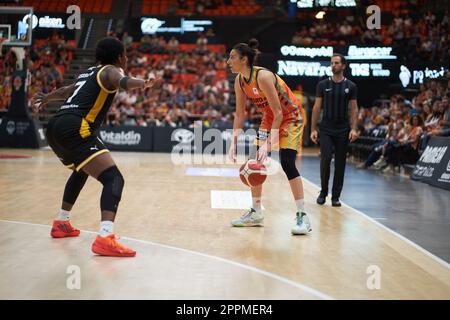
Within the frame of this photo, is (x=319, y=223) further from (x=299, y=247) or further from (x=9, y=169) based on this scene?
(x=9, y=169)

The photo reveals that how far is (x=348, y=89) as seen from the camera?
8.41 metres

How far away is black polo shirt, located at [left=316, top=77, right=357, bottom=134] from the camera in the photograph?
8.41 metres

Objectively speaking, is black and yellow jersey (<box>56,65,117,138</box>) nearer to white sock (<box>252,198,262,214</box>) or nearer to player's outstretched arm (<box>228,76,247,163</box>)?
player's outstretched arm (<box>228,76,247,163</box>)

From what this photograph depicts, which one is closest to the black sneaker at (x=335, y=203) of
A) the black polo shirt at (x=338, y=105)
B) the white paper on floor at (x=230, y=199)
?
the black polo shirt at (x=338, y=105)

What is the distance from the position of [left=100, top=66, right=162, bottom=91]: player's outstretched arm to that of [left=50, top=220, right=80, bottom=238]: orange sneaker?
143 centimetres

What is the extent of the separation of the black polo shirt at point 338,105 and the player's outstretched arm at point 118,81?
4122 millimetres

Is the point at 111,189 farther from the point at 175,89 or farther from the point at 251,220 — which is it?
the point at 175,89

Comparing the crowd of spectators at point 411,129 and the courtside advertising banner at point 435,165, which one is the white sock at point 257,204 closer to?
the courtside advertising banner at point 435,165

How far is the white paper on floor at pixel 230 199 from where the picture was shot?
7969 millimetres

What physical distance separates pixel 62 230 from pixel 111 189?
95cm

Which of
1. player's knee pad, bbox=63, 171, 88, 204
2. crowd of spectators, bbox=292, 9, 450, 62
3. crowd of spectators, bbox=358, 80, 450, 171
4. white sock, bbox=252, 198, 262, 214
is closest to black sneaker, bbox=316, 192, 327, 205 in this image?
white sock, bbox=252, 198, 262, 214

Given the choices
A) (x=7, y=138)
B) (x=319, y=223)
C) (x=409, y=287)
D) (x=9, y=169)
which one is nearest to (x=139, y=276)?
(x=409, y=287)

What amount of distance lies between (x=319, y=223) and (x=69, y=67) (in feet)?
70.9

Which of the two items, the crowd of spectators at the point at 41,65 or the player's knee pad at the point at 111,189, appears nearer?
the player's knee pad at the point at 111,189
